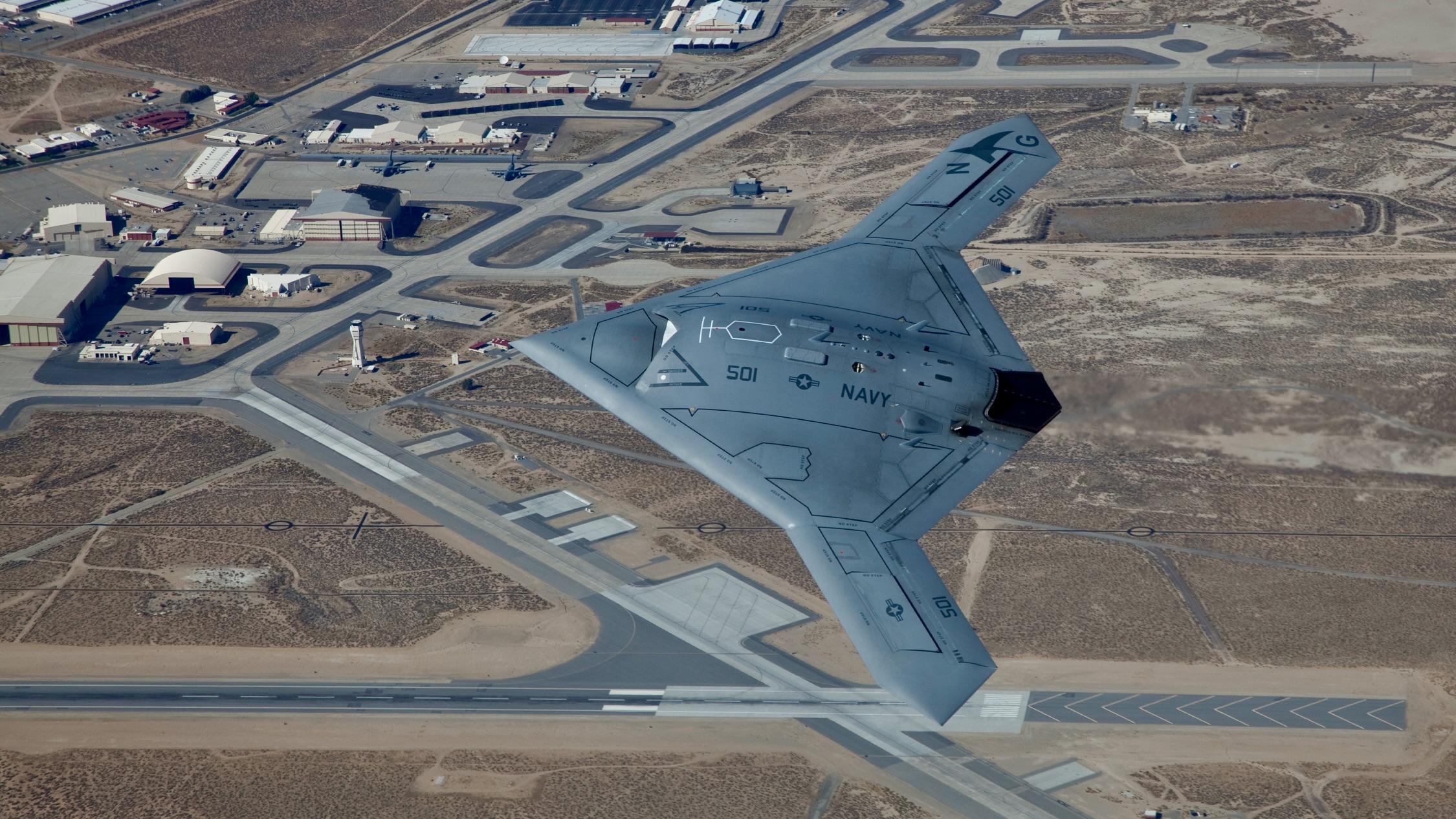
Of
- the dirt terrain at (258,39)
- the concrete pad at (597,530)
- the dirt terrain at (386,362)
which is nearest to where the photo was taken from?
the concrete pad at (597,530)

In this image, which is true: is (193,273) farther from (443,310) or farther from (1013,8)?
(1013,8)

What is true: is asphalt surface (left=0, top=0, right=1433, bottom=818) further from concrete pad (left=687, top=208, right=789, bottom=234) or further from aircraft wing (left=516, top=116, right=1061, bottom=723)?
aircraft wing (left=516, top=116, right=1061, bottom=723)

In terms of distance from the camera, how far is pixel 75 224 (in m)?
126

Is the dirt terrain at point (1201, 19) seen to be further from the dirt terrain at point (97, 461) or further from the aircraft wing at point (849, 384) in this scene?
the dirt terrain at point (97, 461)

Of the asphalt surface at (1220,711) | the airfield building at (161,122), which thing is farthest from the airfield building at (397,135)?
the asphalt surface at (1220,711)

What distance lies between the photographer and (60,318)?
353 feet

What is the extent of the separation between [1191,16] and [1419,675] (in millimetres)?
117367

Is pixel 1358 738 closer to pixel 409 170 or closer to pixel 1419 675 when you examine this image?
pixel 1419 675

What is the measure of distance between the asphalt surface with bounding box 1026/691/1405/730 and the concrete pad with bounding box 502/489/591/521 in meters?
34.4

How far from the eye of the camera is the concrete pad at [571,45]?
161 metres

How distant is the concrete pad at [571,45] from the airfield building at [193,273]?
58573mm

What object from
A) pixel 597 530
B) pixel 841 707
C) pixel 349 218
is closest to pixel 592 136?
pixel 349 218

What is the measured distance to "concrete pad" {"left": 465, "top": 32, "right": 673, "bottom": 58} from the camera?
161125 millimetres

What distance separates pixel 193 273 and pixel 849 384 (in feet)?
261
